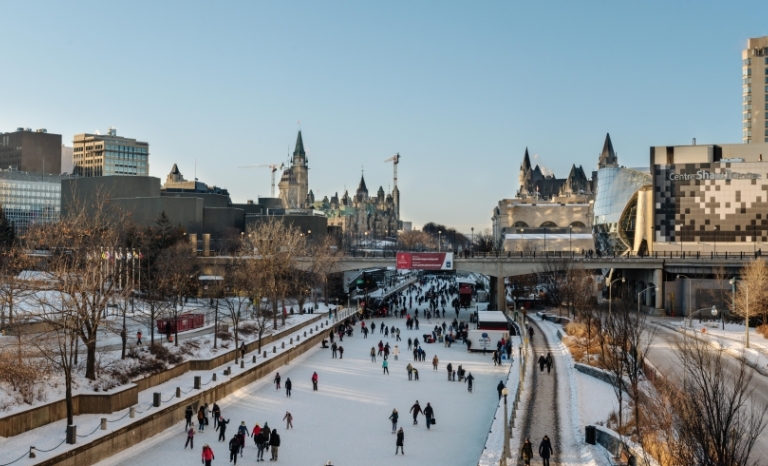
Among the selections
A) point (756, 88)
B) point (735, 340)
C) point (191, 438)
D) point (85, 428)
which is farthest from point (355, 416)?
point (756, 88)

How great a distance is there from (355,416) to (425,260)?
1576 inches

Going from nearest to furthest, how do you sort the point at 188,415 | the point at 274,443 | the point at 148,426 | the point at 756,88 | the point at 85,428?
the point at 274,443, the point at 85,428, the point at 148,426, the point at 188,415, the point at 756,88

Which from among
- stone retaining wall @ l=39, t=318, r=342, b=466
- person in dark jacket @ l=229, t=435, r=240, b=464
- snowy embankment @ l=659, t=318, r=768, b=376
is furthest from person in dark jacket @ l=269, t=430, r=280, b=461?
snowy embankment @ l=659, t=318, r=768, b=376

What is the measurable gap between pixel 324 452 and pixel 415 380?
14.2m

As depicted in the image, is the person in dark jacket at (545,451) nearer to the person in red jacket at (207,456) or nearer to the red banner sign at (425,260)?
the person in red jacket at (207,456)

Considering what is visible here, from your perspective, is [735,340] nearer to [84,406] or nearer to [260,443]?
[260,443]

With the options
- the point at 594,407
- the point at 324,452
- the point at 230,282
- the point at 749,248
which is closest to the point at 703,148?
the point at 749,248

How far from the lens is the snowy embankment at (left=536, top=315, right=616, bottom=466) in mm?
22094

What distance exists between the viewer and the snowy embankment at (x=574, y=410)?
2209cm

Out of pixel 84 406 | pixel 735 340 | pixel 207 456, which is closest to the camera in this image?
pixel 207 456

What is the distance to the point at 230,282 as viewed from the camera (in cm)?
7106

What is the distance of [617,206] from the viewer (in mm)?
96875

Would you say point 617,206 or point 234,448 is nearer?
point 234,448

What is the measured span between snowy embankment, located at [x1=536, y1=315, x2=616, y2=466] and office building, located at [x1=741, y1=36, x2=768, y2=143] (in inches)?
4726
